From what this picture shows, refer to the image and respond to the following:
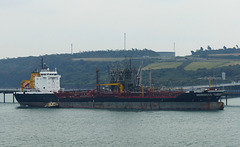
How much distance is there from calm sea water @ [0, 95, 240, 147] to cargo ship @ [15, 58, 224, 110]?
3.72 metres

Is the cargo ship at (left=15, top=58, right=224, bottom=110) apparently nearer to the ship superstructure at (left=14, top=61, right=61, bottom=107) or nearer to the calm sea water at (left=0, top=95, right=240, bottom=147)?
the ship superstructure at (left=14, top=61, right=61, bottom=107)

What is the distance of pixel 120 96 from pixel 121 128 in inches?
1024

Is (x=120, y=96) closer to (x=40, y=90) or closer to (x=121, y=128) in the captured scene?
(x=40, y=90)

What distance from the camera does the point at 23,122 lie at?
74750 mm

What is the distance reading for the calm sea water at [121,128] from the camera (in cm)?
5662

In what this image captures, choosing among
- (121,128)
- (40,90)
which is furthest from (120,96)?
(121,128)

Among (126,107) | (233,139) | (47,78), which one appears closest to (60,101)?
(47,78)

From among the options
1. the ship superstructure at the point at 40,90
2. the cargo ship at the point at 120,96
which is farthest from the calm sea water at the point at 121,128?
the ship superstructure at the point at 40,90

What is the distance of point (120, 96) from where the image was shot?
92.0 metres

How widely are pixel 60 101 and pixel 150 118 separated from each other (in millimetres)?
28489

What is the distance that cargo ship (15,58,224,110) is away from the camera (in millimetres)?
85562

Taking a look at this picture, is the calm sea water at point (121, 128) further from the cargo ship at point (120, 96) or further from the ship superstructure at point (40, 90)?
the ship superstructure at point (40, 90)

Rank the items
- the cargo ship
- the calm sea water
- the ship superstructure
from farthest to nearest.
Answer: the ship superstructure < the cargo ship < the calm sea water

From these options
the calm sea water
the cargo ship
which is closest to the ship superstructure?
the cargo ship
